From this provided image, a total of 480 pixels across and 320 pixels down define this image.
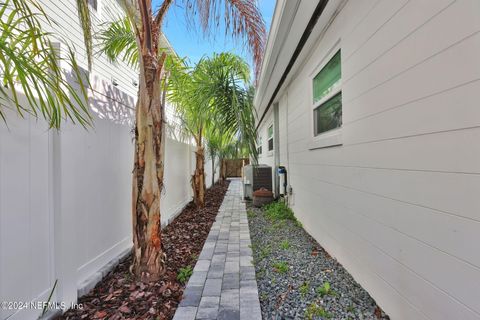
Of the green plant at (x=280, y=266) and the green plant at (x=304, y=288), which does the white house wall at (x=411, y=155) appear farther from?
the green plant at (x=280, y=266)

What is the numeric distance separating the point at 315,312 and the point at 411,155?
55.7 inches

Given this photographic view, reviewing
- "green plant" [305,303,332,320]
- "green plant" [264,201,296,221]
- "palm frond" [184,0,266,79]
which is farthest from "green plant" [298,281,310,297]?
"green plant" [264,201,296,221]

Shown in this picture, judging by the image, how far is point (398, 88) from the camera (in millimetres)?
1807

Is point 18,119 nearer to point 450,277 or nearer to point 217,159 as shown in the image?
point 450,277

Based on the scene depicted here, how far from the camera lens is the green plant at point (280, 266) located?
2838 millimetres

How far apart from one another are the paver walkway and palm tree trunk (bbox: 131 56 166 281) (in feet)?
1.74

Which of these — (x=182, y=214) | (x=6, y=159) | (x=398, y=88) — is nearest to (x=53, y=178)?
(x=6, y=159)

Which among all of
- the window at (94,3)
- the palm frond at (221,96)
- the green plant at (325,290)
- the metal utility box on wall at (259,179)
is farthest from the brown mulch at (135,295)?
the window at (94,3)

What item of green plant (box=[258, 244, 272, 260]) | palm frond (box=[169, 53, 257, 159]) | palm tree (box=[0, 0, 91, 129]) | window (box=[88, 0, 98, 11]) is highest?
window (box=[88, 0, 98, 11])

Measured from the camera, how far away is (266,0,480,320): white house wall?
1282mm

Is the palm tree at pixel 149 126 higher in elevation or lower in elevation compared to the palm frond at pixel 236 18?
lower

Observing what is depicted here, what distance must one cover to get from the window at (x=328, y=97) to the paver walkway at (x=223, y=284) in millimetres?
2012

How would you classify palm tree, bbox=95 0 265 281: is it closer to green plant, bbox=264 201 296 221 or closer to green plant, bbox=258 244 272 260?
green plant, bbox=258 244 272 260

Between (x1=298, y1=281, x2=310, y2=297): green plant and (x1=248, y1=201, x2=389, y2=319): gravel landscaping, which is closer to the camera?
(x1=248, y1=201, x2=389, y2=319): gravel landscaping
